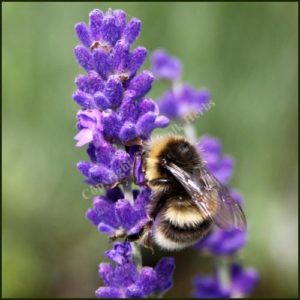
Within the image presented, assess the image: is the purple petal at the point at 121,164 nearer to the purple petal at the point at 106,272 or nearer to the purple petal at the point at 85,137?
the purple petal at the point at 85,137

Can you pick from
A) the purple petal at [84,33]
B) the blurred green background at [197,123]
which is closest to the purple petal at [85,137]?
the purple petal at [84,33]

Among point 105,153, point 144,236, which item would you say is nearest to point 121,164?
point 105,153

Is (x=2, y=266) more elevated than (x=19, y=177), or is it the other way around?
(x=19, y=177)

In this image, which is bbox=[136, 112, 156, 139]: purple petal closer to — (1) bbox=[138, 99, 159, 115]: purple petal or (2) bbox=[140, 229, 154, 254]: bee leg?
(1) bbox=[138, 99, 159, 115]: purple petal

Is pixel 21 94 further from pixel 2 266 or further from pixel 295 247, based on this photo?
pixel 295 247

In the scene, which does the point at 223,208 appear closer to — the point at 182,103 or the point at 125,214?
the point at 125,214

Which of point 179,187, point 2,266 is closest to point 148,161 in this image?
point 179,187

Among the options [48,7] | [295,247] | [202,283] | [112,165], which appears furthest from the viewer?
[48,7]
